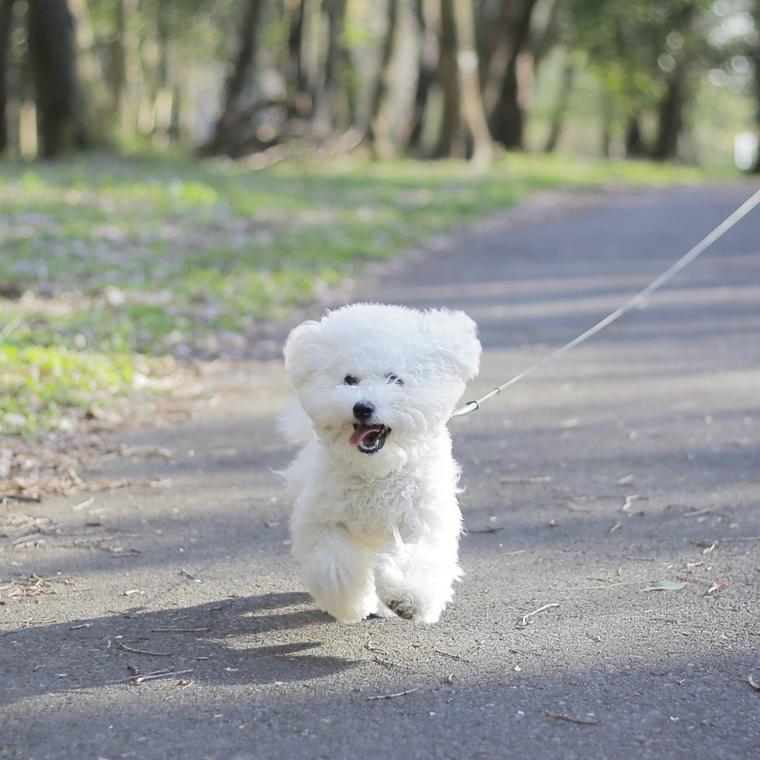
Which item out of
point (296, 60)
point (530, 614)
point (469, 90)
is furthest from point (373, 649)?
point (296, 60)

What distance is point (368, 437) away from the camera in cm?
394

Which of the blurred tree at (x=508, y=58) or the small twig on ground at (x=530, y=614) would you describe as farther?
the blurred tree at (x=508, y=58)

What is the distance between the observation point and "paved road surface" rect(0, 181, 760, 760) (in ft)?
11.2

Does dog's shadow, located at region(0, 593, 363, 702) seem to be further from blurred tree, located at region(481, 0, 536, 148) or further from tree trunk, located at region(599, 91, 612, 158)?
tree trunk, located at region(599, 91, 612, 158)

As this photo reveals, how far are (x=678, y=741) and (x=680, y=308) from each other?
8.56 metres

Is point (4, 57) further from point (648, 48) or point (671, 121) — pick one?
point (671, 121)

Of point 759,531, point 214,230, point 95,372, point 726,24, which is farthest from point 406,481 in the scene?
point 726,24

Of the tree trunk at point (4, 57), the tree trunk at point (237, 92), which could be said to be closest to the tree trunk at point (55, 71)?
the tree trunk at point (237, 92)

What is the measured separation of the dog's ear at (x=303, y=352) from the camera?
4.11 metres

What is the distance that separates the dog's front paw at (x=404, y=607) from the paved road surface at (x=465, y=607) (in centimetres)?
17

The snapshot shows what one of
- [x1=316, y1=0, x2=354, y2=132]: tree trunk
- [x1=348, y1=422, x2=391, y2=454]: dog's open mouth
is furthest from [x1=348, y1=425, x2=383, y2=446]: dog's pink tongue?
[x1=316, y1=0, x2=354, y2=132]: tree trunk

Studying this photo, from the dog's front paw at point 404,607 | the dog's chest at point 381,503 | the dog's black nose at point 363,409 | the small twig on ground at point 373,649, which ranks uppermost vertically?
the dog's black nose at point 363,409

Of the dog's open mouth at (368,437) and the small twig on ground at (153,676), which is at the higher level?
the dog's open mouth at (368,437)

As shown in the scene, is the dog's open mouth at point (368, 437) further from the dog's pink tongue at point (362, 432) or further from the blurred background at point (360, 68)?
the blurred background at point (360, 68)
